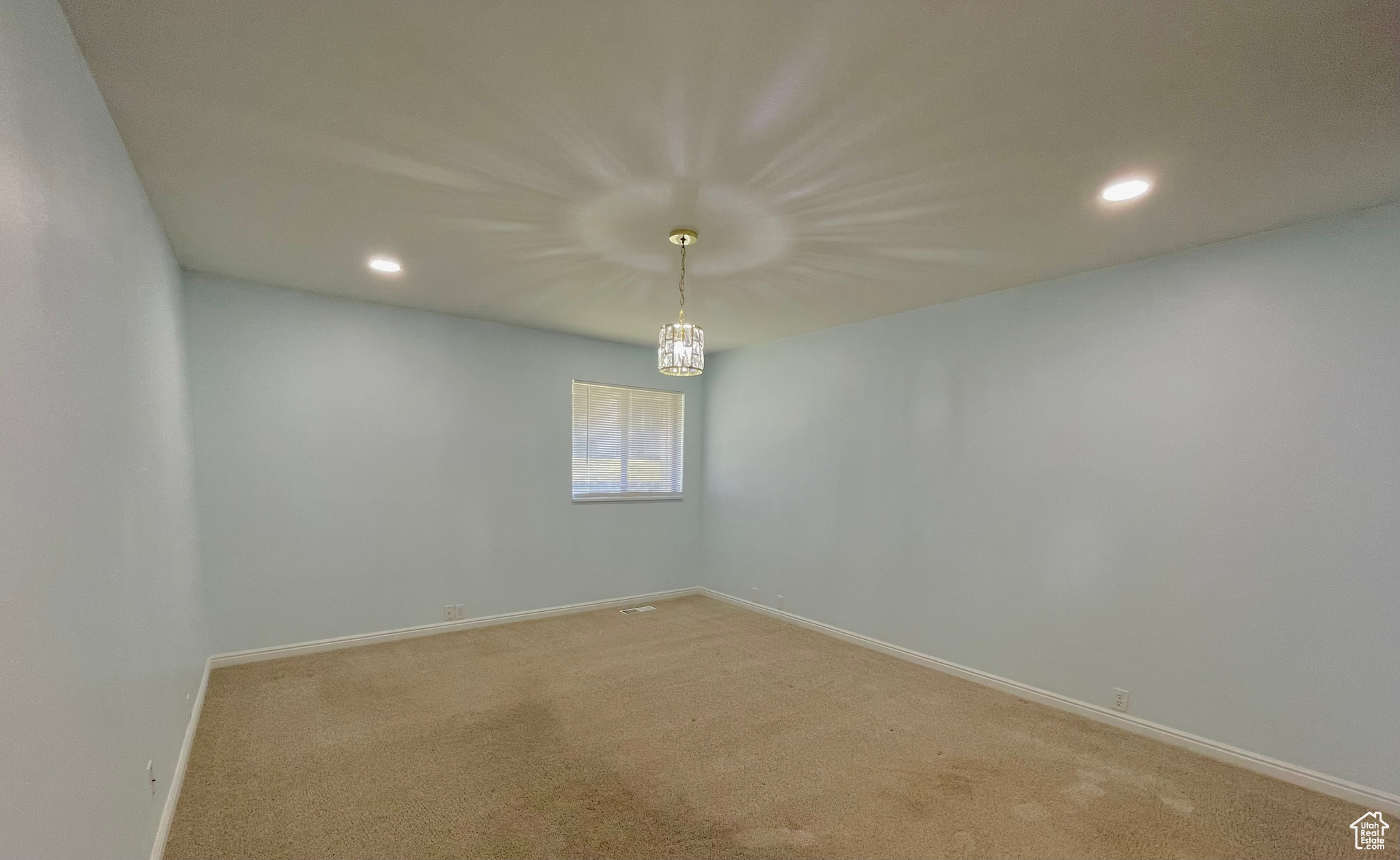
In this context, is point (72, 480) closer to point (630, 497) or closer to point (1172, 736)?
point (630, 497)

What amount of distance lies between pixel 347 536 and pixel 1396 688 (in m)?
5.76

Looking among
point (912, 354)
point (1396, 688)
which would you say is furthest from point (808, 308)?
point (1396, 688)

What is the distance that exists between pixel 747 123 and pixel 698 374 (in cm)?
150

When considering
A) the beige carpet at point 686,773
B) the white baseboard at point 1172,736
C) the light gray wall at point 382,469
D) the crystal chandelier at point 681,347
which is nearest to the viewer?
the beige carpet at point 686,773

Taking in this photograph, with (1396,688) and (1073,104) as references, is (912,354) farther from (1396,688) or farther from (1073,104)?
(1396,688)

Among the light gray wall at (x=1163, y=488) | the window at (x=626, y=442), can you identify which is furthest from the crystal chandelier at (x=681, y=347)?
the window at (x=626, y=442)

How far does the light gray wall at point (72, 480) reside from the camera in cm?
108

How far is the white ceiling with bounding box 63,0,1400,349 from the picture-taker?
1.44 metres

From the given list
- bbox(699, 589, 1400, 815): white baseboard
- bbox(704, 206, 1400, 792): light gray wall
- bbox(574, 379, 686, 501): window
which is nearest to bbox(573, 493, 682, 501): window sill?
bbox(574, 379, 686, 501): window

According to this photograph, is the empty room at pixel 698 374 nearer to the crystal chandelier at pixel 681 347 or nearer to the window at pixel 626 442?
the crystal chandelier at pixel 681 347

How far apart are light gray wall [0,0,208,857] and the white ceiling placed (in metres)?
0.34

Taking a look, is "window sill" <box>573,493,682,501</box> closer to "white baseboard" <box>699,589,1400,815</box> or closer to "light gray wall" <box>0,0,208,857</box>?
"white baseboard" <box>699,589,1400,815</box>

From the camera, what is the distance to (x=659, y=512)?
226 inches

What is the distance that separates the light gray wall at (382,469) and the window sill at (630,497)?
0.22 feet
